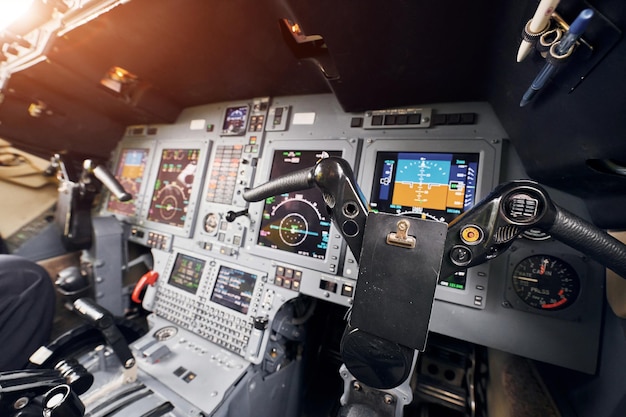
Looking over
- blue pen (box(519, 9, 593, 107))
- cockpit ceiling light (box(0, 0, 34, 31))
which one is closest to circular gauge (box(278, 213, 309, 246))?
blue pen (box(519, 9, 593, 107))

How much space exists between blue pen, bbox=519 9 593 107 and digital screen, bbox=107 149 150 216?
3.00 meters

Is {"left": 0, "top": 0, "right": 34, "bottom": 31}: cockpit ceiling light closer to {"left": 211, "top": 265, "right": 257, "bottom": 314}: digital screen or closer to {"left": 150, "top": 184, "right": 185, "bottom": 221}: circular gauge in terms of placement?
{"left": 150, "top": 184, "right": 185, "bottom": 221}: circular gauge

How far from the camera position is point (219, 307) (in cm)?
182

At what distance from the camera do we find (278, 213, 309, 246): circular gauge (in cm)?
172

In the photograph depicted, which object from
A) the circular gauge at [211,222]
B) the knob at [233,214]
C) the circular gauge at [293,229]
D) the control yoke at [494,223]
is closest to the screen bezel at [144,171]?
the circular gauge at [211,222]

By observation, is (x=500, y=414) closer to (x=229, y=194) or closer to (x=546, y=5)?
(x=546, y=5)

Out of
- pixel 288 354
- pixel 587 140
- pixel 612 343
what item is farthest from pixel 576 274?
pixel 288 354

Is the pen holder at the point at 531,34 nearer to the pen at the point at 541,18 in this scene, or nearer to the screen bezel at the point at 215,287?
the pen at the point at 541,18

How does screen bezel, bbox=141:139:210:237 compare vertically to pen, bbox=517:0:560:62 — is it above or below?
below

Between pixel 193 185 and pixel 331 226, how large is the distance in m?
1.32

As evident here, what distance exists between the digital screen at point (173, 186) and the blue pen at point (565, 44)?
2.25 m

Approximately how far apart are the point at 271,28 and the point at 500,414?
7.21 feet

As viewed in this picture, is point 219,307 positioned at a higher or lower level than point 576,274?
lower

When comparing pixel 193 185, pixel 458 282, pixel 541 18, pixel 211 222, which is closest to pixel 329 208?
pixel 541 18
